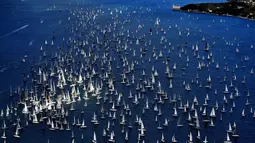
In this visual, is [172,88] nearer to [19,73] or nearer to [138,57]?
[138,57]

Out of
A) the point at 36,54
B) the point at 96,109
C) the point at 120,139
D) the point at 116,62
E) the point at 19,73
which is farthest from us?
the point at 36,54

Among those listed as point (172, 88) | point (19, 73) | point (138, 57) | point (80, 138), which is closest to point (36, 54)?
point (19, 73)

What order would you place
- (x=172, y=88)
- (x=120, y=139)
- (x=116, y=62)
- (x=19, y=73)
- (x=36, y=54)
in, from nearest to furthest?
(x=120, y=139) < (x=172, y=88) < (x=19, y=73) < (x=116, y=62) < (x=36, y=54)

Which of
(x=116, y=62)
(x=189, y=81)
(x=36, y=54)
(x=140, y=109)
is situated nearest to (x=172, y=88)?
(x=189, y=81)

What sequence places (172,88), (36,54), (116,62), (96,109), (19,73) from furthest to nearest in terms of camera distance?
(36,54) → (116,62) → (19,73) → (172,88) → (96,109)

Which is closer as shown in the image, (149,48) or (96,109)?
(96,109)

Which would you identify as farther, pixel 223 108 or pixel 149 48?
pixel 149 48

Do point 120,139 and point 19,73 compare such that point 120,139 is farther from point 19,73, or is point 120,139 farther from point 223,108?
point 19,73

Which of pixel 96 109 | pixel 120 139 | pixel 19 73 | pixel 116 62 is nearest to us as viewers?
pixel 120 139

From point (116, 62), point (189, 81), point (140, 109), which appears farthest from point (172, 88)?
point (116, 62)
